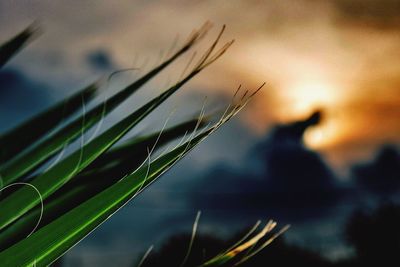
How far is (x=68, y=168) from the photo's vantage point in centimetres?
65

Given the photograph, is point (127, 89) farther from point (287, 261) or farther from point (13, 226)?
point (287, 261)

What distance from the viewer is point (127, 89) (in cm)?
89

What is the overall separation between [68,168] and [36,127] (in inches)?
13.3

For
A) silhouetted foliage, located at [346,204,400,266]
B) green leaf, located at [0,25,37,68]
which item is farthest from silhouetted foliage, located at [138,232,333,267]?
green leaf, located at [0,25,37,68]

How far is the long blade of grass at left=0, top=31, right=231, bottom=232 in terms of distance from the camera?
0.62 metres

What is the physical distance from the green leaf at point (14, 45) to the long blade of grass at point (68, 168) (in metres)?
0.43

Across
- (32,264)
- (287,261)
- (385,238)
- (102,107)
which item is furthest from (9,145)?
(385,238)

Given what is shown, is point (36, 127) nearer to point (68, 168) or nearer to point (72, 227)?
point (68, 168)

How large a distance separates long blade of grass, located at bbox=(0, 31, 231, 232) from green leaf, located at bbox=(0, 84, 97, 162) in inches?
6.6

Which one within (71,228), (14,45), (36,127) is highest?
(14,45)

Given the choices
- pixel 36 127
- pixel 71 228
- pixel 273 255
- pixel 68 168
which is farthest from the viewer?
pixel 273 255

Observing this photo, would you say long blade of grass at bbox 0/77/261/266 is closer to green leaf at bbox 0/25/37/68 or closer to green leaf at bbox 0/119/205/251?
green leaf at bbox 0/119/205/251

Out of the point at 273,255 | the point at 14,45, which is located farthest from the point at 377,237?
the point at 14,45

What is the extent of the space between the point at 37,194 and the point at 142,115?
153 millimetres
